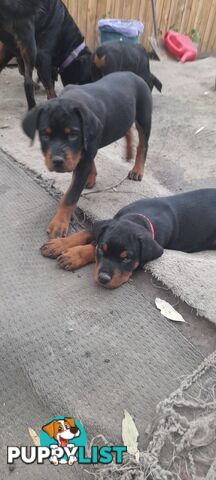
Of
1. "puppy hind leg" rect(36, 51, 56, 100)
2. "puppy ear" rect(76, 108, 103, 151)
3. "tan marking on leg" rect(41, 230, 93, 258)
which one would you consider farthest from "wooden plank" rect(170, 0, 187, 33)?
"tan marking on leg" rect(41, 230, 93, 258)

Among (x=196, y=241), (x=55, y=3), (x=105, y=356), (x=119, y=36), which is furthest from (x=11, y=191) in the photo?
(x=119, y=36)

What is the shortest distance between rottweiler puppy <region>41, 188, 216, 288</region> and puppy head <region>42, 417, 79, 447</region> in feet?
2.97

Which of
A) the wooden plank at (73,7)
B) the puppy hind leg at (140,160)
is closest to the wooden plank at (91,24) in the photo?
the wooden plank at (73,7)

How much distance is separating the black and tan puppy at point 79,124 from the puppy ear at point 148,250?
A: 68 centimetres

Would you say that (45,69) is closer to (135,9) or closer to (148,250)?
(148,250)

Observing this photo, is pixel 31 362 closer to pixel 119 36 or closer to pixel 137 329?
pixel 137 329

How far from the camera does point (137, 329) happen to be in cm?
256

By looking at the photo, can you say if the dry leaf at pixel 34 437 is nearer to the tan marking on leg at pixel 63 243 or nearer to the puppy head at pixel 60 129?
the tan marking on leg at pixel 63 243

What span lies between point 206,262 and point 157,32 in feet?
24.1

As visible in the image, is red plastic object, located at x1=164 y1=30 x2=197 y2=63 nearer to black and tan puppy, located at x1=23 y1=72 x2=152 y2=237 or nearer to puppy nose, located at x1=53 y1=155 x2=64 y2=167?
black and tan puppy, located at x1=23 y1=72 x2=152 y2=237

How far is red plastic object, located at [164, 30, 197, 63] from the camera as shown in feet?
29.4

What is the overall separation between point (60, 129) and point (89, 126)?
0.70ft

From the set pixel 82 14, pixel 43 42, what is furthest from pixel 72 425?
pixel 82 14

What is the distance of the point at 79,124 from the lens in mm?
3021
